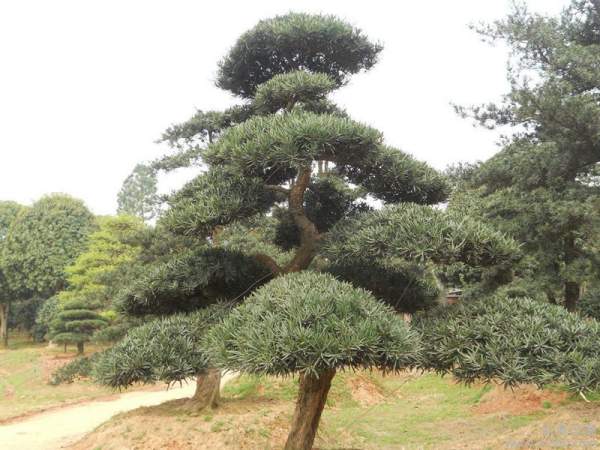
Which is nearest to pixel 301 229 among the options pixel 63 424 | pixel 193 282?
pixel 193 282

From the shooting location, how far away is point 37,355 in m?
22.3

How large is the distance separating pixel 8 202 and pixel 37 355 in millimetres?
14840

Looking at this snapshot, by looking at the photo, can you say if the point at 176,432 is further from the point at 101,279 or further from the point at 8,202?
the point at 8,202

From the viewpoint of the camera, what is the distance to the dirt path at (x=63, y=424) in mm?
9500

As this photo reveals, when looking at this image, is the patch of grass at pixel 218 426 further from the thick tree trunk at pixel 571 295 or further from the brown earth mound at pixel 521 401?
the thick tree trunk at pixel 571 295

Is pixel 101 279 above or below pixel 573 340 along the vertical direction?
above

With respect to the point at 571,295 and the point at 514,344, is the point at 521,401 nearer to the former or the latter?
the point at 571,295

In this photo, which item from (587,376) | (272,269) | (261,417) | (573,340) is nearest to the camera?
(587,376)

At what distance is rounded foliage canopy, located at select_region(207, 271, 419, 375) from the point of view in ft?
11.2

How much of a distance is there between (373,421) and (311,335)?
851 centimetres

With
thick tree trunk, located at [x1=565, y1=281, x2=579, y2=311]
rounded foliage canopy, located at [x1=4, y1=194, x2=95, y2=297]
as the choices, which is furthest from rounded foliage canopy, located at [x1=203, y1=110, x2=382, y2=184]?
rounded foliage canopy, located at [x1=4, y1=194, x2=95, y2=297]

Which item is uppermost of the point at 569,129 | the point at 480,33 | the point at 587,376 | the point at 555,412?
the point at 480,33

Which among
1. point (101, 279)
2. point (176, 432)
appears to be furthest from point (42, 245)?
point (176, 432)

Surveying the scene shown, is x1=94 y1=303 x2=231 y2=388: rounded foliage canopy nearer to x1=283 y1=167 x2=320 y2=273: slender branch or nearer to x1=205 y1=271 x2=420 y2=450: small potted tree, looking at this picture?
x1=205 y1=271 x2=420 y2=450: small potted tree
